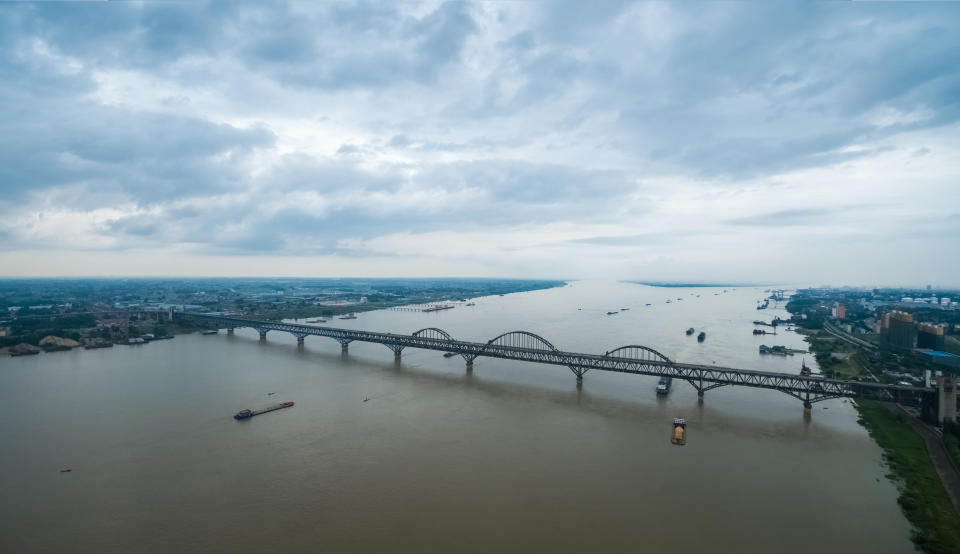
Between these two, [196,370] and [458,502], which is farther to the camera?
[196,370]

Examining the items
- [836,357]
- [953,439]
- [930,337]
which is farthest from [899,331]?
[953,439]

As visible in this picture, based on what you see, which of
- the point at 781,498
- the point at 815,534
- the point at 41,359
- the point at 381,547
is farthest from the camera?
the point at 41,359

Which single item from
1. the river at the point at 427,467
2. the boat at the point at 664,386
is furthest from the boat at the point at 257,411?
the boat at the point at 664,386

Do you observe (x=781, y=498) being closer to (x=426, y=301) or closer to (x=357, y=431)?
(x=357, y=431)

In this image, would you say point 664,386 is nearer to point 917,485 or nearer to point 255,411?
point 917,485

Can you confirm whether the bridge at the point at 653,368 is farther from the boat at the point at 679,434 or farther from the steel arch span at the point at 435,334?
the boat at the point at 679,434

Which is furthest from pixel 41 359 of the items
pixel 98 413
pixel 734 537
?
pixel 734 537
